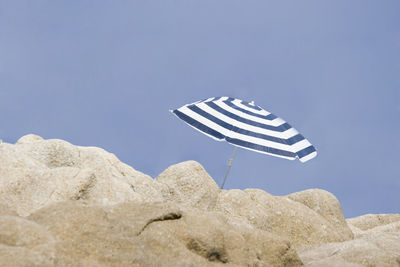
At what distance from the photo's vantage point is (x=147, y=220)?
8.48m

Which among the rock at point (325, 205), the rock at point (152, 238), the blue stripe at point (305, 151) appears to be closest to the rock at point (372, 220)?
the rock at point (325, 205)

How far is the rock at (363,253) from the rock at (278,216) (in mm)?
2753

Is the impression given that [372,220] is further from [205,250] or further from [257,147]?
[205,250]

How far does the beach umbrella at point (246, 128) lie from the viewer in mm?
15719

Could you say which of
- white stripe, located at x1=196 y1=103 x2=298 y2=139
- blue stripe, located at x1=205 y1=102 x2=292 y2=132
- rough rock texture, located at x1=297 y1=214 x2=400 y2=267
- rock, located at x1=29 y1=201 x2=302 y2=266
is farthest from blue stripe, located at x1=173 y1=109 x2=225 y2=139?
rock, located at x1=29 y1=201 x2=302 y2=266

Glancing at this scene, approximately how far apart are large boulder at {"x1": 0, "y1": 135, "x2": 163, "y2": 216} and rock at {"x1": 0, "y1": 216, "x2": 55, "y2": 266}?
3.92 meters

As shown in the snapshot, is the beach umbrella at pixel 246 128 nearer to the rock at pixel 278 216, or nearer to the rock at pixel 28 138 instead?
the rock at pixel 278 216

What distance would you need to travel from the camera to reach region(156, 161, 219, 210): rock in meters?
15.8

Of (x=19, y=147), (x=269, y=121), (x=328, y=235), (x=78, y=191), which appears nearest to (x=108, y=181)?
(x=78, y=191)

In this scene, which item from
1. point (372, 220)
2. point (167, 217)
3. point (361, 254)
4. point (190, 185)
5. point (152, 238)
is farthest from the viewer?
point (372, 220)

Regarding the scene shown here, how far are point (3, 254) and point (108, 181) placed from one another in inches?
282

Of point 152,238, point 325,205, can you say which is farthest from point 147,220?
point 325,205

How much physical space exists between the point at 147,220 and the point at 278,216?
8.83 metres

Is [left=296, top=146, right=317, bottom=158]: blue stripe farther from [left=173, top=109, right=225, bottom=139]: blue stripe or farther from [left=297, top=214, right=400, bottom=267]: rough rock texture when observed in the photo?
[left=297, top=214, right=400, bottom=267]: rough rock texture
